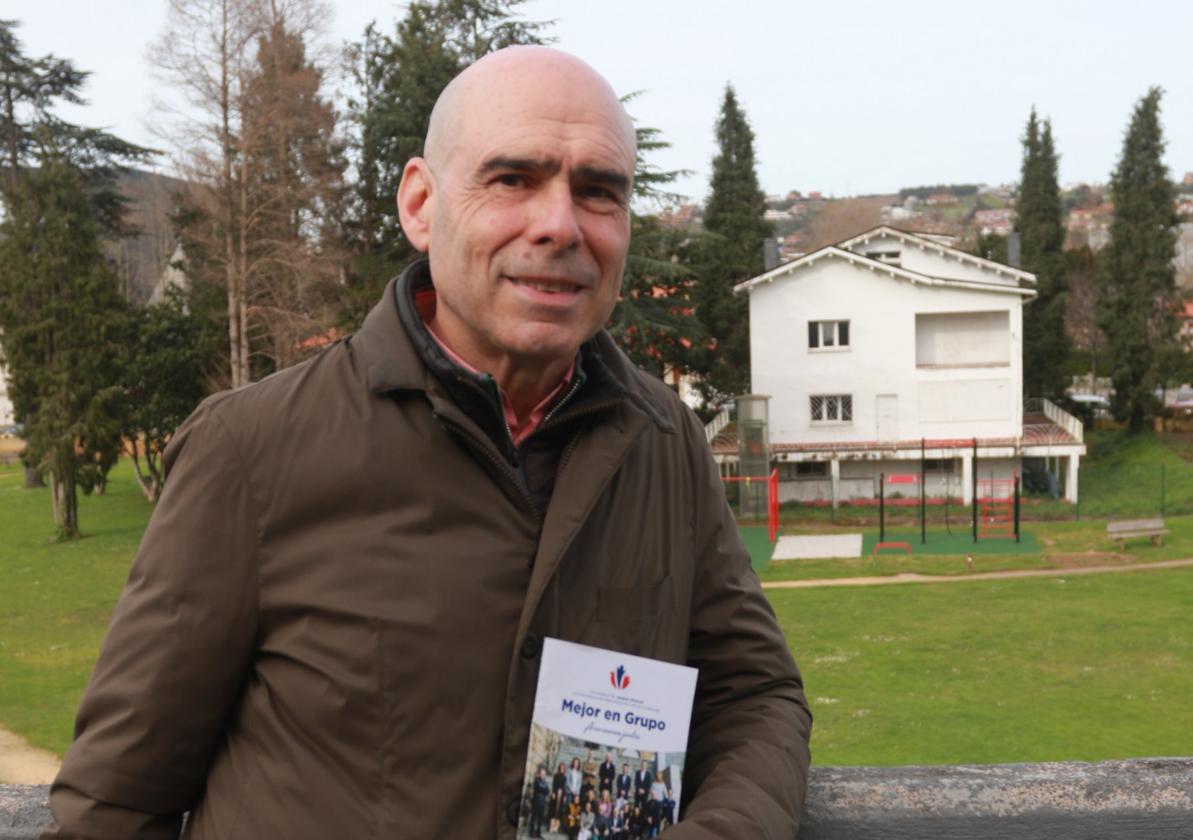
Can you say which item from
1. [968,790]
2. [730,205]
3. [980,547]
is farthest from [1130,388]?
[968,790]

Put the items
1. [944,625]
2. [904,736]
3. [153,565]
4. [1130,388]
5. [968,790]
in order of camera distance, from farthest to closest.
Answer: [1130,388], [944,625], [904,736], [968,790], [153,565]

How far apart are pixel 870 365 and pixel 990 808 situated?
37.0 metres

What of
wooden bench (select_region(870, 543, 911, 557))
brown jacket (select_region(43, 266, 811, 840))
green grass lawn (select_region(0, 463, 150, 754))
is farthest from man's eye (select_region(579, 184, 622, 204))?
wooden bench (select_region(870, 543, 911, 557))

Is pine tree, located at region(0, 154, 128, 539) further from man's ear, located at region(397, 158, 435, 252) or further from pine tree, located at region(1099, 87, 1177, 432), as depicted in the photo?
pine tree, located at region(1099, 87, 1177, 432)

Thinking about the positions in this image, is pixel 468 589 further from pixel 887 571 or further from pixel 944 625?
pixel 887 571

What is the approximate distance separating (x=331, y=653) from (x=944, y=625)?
21.6 metres

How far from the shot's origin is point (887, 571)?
27.7 metres

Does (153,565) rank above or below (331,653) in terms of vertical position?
above

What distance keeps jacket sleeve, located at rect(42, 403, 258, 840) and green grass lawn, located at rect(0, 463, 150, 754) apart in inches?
586

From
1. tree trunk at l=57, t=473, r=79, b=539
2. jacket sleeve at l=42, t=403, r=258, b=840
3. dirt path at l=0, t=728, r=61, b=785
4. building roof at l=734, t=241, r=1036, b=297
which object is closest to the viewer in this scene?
jacket sleeve at l=42, t=403, r=258, b=840

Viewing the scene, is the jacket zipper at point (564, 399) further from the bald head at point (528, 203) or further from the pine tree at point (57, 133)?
the pine tree at point (57, 133)

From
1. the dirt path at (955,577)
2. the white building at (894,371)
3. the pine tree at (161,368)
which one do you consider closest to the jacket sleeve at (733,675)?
the dirt path at (955,577)

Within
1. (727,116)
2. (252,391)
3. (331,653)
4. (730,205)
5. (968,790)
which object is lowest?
(968,790)

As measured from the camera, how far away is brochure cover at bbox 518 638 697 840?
1760mm
